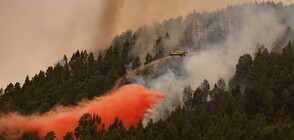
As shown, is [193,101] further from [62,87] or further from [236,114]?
[62,87]

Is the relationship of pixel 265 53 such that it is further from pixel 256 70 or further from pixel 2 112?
pixel 2 112

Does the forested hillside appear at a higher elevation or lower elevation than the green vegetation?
lower

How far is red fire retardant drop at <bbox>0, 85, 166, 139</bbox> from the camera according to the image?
125m

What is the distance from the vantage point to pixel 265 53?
538 ft

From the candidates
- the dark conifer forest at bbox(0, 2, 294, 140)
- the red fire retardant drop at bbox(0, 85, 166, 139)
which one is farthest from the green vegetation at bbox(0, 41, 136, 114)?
the red fire retardant drop at bbox(0, 85, 166, 139)

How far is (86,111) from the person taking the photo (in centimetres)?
12988

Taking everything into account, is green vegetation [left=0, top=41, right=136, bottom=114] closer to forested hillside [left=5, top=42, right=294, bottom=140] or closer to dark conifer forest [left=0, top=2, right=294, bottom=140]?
dark conifer forest [left=0, top=2, right=294, bottom=140]

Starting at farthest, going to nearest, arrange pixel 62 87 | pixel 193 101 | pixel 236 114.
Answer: pixel 62 87 < pixel 193 101 < pixel 236 114

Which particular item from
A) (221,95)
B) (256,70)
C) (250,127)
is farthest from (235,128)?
(256,70)

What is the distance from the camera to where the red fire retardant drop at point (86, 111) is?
125 m

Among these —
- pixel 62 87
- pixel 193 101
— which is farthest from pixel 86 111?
pixel 193 101

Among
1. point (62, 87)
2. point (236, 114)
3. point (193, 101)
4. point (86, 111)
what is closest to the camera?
point (236, 114)

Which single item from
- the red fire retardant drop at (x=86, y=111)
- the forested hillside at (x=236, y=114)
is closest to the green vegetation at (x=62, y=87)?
the red fire retardant drop at (x=86, y=111)

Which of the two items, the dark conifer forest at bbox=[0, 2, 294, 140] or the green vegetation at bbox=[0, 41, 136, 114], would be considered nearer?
the dark conifer forest at bbox=[0, 2, 294, 140]
